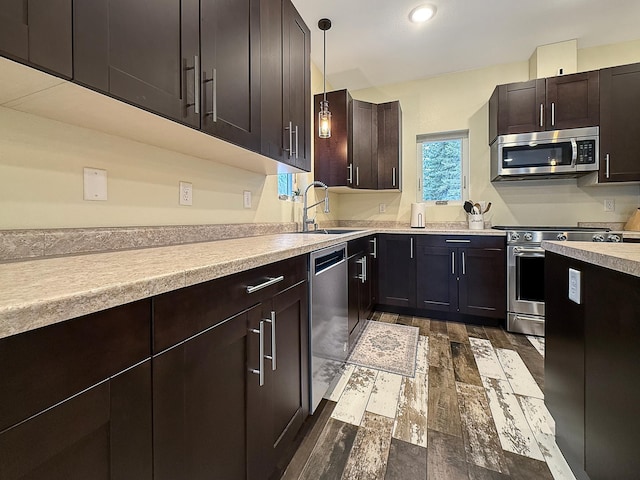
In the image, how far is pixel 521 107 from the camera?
2.64 m

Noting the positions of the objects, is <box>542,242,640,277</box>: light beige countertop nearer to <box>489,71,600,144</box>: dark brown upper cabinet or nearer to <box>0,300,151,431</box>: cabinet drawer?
<box>0,300,151,431</box>: cabinet drawer

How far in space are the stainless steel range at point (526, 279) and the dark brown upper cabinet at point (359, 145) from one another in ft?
4.33

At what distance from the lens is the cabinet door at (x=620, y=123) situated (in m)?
2.38

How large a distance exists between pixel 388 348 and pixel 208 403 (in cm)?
176

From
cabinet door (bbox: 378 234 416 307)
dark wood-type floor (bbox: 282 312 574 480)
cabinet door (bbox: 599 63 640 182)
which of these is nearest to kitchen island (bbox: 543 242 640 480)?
dark wood-type floor (bbox: 282 312 574 480)

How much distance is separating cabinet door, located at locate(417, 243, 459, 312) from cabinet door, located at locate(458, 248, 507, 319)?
61 mm

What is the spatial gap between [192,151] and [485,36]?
→ 281 cm

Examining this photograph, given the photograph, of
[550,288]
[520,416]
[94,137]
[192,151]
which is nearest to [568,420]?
[520,416]

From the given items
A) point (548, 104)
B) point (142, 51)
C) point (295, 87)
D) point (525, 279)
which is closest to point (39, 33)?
point (142, 51)

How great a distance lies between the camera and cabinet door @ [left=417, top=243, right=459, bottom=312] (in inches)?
108

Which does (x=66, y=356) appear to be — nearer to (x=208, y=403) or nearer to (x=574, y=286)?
(x=208, y=403)

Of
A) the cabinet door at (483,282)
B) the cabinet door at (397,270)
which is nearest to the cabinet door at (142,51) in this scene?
the cabinet door at (397,270)

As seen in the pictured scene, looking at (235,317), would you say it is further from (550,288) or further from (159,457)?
(550,288)

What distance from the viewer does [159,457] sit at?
0.59m
